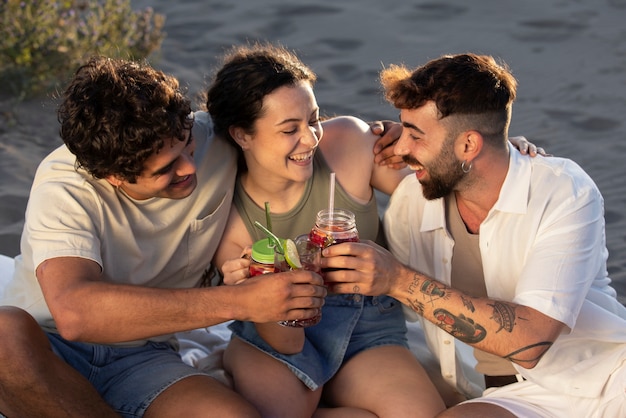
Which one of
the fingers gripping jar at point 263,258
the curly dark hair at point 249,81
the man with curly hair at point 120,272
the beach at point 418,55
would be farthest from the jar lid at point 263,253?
the beach at point 418,55

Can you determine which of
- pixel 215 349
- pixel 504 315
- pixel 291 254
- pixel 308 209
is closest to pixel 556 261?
pixel 504 315

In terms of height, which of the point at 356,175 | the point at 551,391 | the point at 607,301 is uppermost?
the point at 356,175

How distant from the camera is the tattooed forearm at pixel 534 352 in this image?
11.0ft

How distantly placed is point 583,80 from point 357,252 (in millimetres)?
4951

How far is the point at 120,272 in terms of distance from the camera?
369cm

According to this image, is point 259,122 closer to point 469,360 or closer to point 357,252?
point 357,252

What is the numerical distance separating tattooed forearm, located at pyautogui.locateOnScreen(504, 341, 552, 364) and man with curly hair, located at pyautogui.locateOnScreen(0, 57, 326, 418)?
29.3 inches

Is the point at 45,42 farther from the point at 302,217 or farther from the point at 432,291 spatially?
the point at 432,291

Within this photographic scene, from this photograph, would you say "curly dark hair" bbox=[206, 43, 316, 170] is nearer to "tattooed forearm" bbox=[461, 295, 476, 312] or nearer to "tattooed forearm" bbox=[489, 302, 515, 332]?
"tattooed forearm" bbox=[461, 295, 476, 312]

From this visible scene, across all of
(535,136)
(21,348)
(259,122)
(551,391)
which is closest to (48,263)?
(21,348)

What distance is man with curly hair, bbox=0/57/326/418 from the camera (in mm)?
3311

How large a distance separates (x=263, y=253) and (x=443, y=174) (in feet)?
2.77

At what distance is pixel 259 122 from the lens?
382 centimetres

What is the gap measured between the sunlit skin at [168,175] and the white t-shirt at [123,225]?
0.09 m
